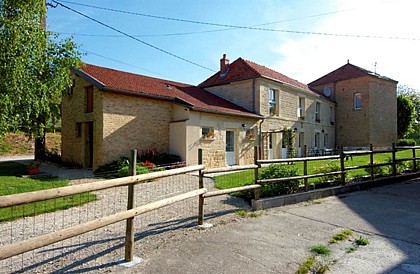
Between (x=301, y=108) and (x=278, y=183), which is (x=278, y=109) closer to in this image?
(x=301, y=108)

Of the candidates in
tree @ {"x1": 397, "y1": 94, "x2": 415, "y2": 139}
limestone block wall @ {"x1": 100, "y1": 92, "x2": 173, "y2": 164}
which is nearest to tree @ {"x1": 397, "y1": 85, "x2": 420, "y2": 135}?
tree @ {"x1": 397, "y1": 94, "x2": 415, "y2": 139}

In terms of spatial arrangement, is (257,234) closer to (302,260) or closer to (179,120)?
(302,260)

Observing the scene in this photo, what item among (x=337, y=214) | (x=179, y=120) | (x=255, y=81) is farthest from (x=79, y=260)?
(x=255, y=81)

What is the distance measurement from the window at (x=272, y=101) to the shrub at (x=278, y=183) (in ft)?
40.7

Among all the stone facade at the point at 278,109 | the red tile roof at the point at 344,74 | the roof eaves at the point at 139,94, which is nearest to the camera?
the roof eaves at the point at 139,94

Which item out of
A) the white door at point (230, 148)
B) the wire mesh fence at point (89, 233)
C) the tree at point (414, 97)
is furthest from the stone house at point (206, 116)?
the tree at point (414, 97)

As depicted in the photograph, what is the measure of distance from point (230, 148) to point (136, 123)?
18.2 ft

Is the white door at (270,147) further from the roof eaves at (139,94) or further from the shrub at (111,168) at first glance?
the shrub at (111,168)

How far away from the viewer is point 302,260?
389cm

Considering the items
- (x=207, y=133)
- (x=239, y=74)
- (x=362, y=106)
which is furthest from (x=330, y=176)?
(x=362, y=106)

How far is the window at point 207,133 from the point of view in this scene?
14.7m

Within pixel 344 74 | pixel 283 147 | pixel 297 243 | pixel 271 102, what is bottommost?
pixel 297 243

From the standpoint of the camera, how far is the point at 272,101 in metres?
19.8

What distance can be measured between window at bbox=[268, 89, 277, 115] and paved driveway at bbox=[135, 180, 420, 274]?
42.9 ft
